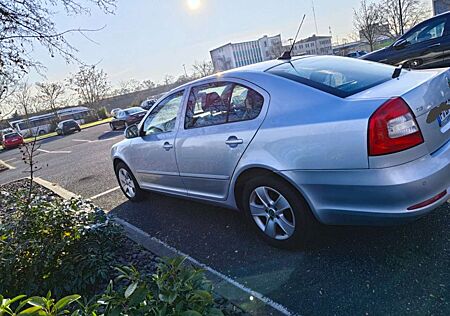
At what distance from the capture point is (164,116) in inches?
155

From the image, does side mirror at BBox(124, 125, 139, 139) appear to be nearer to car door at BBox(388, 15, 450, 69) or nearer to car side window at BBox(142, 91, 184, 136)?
car side window at BBox(142, 91, 184, 136)

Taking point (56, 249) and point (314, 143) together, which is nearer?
point (314, 143)

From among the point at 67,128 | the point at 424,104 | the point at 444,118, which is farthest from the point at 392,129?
the point at 67,128

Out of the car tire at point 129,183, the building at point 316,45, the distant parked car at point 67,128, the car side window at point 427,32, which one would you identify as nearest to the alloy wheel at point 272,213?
the car tire at point 129,183

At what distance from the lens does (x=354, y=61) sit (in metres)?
3.21

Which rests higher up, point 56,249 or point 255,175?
point 255,175

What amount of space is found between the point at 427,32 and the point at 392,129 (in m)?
7.19

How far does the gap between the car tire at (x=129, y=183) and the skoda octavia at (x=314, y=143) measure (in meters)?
1.35

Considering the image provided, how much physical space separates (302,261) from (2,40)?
17.0ft

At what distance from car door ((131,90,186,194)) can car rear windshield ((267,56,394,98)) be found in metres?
1.34

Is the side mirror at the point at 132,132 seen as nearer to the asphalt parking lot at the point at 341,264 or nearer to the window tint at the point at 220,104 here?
the window tint at the point at 220,104

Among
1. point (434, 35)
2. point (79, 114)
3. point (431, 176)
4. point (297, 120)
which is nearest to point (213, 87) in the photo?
point (297, 120)

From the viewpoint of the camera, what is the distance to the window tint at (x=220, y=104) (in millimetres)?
2789

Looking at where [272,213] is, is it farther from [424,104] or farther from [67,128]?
[67,128]
